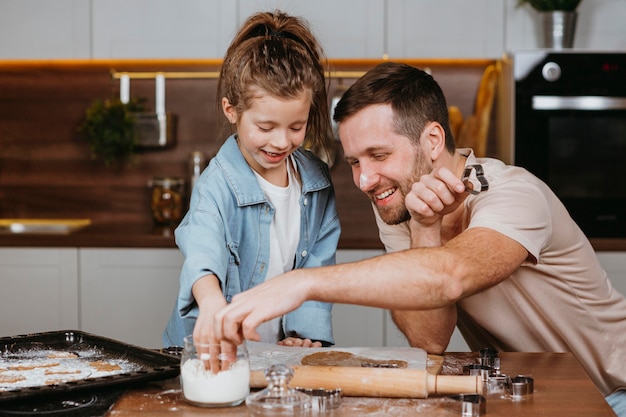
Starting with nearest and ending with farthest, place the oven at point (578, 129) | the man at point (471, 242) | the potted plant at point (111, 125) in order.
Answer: the man at point (471, 242), the oven at point (578, 129), the potted plant at point (111, 125)

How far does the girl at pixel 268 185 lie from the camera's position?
1.77 m

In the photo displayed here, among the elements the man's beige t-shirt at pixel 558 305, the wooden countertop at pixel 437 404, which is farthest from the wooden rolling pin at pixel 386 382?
the man's beige t-shirt at pixel 558 305

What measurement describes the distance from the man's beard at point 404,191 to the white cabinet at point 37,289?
5.46 feet

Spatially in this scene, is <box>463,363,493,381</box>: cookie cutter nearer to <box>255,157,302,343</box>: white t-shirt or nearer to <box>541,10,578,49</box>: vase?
<box>255,157,302,343</box>: white t-shirt

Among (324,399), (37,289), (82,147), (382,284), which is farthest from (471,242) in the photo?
(82,147)

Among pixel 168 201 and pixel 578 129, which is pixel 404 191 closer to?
pixel 578 129

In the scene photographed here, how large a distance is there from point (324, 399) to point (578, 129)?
230 cm

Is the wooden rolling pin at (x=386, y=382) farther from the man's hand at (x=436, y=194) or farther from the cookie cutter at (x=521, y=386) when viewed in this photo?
the man's hand at (x=436, y=194)

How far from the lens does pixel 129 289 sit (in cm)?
320

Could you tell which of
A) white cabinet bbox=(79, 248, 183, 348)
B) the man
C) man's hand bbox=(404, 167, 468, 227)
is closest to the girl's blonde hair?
the man

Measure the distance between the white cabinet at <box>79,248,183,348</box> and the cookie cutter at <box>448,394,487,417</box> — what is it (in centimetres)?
208

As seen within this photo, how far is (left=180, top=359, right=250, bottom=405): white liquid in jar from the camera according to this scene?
1.23 metres

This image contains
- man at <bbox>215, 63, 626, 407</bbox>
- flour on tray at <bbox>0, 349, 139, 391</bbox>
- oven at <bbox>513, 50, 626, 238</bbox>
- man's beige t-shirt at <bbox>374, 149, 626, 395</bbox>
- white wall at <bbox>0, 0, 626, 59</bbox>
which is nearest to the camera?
flour on tray at <bbox>0, 349, 139, 391</bbox>

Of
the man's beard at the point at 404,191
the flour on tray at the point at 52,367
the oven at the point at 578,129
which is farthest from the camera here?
the oven at the point at 578,129
